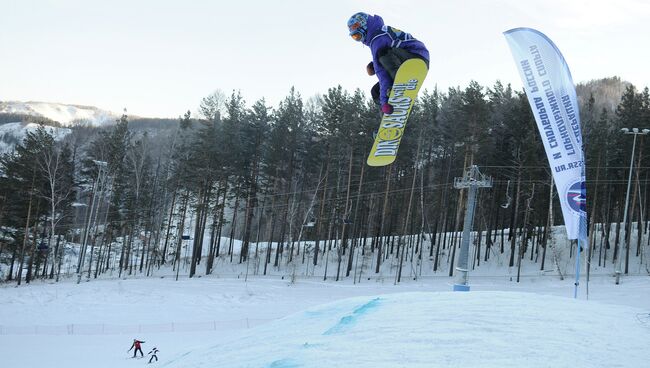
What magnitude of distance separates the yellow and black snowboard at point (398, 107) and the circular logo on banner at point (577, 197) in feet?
25.0

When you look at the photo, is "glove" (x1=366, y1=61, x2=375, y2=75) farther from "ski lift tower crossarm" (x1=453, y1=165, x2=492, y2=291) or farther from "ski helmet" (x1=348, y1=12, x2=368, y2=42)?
"ski lift tower crossarm" (x1=453, y1=165, x2=492, y2=291)

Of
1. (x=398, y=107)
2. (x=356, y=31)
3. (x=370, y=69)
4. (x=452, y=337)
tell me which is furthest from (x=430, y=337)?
(x=356, y=31)

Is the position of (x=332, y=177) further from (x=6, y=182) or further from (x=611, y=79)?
(x=611, y=79)

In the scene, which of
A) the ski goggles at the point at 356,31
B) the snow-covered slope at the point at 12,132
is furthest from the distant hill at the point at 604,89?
the snow-covered slope at the point at 12,132

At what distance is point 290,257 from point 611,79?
130308 mm

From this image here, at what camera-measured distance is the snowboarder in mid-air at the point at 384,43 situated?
9297 mm

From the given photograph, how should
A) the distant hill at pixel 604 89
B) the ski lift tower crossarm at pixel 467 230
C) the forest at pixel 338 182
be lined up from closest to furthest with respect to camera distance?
the ski lift tower crossarm at pixel 467 230
the forest at pixel 338 182
the distant hill at pixel 604 89

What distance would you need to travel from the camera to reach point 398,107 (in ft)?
32.7

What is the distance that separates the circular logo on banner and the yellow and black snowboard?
25.0 ft

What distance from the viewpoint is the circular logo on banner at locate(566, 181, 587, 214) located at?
14672mm

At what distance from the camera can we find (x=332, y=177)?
47.7 meters

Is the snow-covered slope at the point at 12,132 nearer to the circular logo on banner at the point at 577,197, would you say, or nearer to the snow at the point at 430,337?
the snow at the point at 430,337

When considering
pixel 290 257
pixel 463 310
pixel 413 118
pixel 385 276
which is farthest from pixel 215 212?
pixel 463 310

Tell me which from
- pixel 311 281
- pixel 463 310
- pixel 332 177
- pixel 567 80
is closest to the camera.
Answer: pixel 463 310
